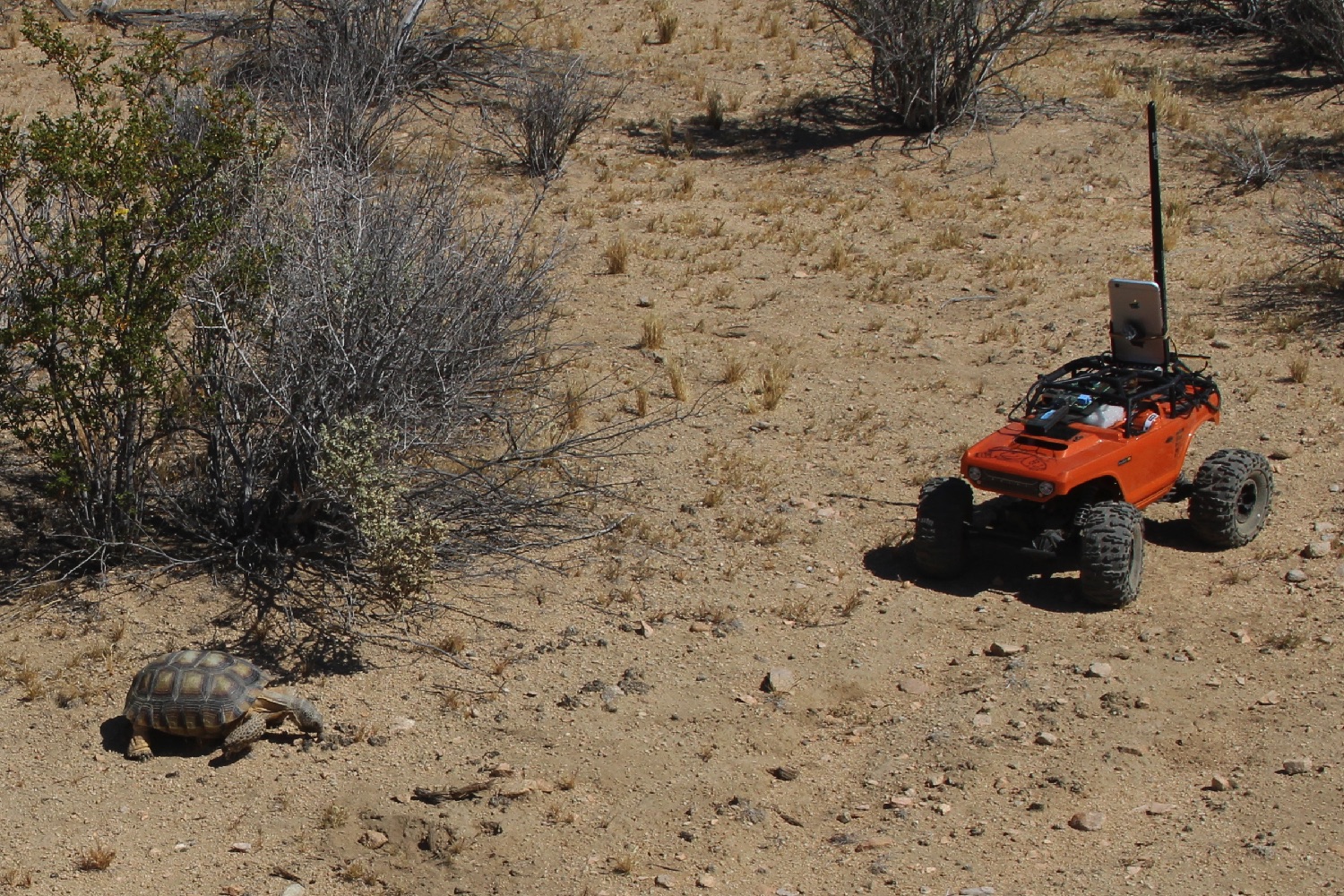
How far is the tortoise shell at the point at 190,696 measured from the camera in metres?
6.10

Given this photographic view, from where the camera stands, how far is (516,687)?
6793 millimetres

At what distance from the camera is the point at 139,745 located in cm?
621

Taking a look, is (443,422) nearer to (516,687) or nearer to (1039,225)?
(516,687)

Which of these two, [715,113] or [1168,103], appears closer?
[1168,103]

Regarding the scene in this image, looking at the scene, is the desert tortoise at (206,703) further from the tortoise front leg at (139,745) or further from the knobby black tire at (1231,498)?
the knobby black tire at (1231,498)

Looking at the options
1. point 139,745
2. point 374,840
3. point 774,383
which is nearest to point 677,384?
point 774,383

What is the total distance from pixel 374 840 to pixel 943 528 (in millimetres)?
3284

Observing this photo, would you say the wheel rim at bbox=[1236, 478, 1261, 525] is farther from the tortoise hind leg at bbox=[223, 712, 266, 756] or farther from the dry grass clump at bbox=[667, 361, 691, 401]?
the tortoise hind leg at bbox=[223, 712, 266, 756]

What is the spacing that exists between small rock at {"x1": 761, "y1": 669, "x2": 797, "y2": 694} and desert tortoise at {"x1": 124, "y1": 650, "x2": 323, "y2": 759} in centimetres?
198

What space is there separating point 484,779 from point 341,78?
8.71 m

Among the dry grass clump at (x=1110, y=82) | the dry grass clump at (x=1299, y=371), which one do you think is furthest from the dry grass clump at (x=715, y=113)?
the dry grass clump at (x=1299, y=371)

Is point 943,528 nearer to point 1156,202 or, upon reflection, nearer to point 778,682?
point 778,682

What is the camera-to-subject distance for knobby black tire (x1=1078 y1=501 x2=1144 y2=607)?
281 inches

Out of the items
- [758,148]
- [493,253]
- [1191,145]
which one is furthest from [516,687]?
[1191,145]
